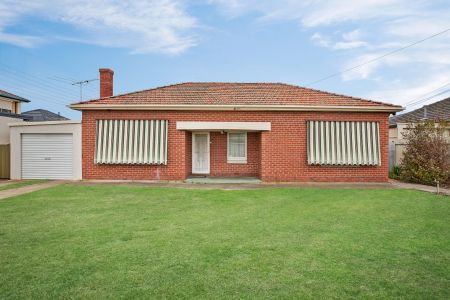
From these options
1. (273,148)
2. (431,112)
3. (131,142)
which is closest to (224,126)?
(273,148)

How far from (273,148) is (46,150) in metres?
11.1

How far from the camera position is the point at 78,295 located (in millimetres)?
4352

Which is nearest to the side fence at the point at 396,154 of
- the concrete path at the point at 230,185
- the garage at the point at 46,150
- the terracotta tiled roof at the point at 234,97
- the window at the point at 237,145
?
the terracotta tiled roof at the point at 234,97

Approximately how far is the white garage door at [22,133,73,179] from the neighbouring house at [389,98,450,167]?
666 inches

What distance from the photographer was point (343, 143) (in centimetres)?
1672

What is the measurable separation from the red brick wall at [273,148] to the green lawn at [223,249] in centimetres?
564

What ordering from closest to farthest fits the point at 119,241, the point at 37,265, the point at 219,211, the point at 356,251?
the point at 37,265, the point at 356,251, the point at 119,241, the point at 219,211

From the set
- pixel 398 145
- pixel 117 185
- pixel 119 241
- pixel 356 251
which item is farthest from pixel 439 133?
pixel 119 241

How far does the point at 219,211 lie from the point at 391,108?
1097cm

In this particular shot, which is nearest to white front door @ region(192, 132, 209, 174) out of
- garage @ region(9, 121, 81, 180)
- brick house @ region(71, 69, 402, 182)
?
brick house @ region(71, 69, 402, 182)

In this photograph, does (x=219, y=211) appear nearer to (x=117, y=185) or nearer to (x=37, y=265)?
(x=37, y=265)

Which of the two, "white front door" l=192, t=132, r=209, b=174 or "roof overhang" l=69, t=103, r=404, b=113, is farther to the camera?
"white front door" l=192, t=132, r=209, b=174

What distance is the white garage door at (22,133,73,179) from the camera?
1731 centimetres

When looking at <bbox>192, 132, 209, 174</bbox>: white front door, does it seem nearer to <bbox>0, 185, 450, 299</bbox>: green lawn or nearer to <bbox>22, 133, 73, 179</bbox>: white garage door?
<bbox>22, 133, 73, 179</bbox>: white garage door
